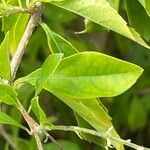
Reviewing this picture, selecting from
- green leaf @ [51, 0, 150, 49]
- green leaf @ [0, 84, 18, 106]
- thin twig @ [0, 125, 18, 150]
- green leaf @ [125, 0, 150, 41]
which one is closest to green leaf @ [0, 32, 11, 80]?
green leaf @ [0, 84, 18, 106]

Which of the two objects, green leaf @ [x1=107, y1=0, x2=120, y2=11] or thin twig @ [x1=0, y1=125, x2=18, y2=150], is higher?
green leaf @ [x1=107, y1=0, x2=120, y2=11]

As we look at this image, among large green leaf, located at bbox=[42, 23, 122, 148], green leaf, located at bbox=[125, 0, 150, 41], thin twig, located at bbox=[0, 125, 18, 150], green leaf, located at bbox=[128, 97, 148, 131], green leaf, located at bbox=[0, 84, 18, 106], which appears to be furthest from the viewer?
green leaf, located at bbox=[128, 97, 148, 131]

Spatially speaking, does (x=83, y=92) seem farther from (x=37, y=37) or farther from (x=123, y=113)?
(x=123, y=113)

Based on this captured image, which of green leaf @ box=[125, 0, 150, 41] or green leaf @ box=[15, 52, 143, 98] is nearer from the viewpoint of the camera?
green leaf @ box=[15, 52, 143, 98]

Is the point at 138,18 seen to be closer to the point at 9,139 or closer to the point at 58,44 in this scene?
the point at 58,44

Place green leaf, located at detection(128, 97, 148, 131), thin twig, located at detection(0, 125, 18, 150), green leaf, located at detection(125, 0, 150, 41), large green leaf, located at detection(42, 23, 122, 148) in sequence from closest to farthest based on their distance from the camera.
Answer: large green leaf, located at detection(42, 23, 122, 148) → green leaf, located at detection(125, 0, 150, 41) → thin twig, located at detection(0, 125, 18, 150) → green leaf, located at detection(128, 97, 148, 131)

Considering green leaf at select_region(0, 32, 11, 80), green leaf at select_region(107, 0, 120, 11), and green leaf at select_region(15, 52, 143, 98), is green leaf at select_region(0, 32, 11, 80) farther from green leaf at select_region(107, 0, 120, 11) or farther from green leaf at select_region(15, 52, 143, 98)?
green leaf at select_region(107, 0, 120, 11)

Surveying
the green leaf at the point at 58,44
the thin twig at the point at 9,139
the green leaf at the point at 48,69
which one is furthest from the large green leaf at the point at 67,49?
the thin twig at the point at 9,139
